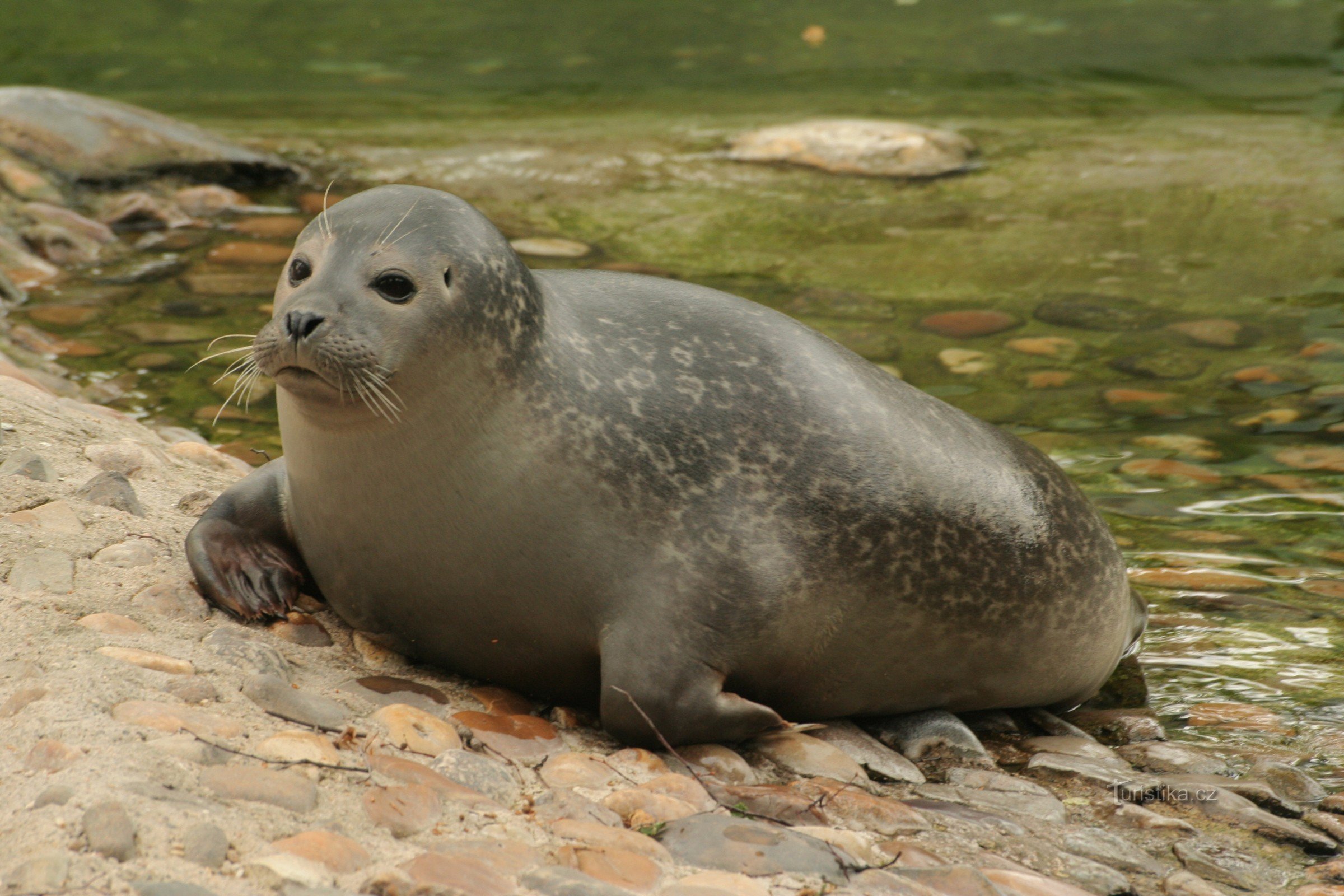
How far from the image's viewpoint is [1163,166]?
8.87 meters

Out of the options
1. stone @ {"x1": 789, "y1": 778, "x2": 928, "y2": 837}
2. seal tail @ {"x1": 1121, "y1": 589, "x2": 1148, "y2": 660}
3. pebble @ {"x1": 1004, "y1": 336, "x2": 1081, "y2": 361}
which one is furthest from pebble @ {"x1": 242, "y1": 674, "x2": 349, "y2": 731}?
pebble @ {"x1": 1004, "y1": 336, "x2": 1081, "y2": 361}

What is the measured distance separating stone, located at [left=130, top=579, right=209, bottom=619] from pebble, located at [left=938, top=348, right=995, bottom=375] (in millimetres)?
3558

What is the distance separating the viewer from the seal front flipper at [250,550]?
131 inches

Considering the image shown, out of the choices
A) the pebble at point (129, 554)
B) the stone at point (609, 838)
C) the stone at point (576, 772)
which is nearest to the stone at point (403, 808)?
the stone at point (609, 838)

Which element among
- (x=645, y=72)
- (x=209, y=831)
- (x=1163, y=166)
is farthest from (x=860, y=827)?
(x=645, y=72)

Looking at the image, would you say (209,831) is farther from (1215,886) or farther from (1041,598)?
(1041,598)

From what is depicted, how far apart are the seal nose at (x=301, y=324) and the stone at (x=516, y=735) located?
2.84ft

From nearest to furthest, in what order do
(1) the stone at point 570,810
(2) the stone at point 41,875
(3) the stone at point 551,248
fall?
(2) the stone at point 41,875
(1) the stone at point 570,810
(3) the stone at point 551,248

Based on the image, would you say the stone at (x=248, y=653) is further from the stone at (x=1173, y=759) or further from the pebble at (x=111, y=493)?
the stone at (x=1173, y=759)

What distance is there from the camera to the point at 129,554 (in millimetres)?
3404

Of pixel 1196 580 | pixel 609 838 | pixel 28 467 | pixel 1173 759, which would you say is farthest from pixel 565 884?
pixel 1196 580

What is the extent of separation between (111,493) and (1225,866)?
8.90 feet

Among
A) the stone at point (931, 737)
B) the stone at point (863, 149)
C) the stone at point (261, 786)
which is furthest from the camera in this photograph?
the stone at point (863, 149)

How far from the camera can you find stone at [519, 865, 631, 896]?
7.59 ft
